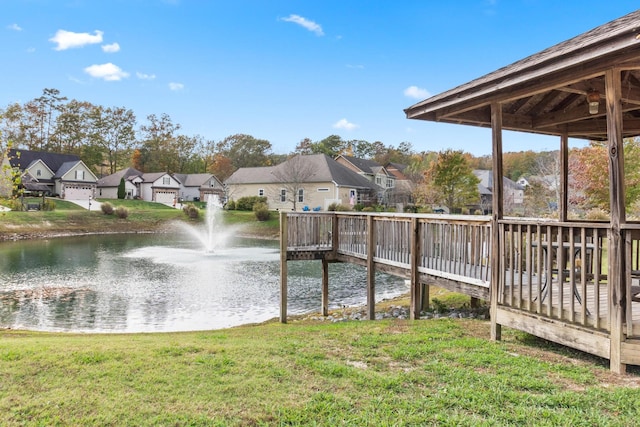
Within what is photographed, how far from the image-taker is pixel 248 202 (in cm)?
4425

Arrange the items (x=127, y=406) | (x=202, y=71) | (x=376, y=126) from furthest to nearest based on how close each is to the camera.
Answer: (x=376, y=126), (x=202, y=71), (x=127, y=406)

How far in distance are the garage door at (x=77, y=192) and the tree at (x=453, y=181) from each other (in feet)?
134

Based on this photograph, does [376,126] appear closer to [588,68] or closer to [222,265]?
[222,265]

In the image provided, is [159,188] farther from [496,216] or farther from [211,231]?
[496,216]

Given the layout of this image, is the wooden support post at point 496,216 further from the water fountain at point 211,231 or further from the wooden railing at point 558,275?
the water fountain at point 211,231

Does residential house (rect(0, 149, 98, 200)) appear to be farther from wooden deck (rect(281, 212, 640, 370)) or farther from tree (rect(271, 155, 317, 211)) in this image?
wooden deck (rect(281, 212, 640, 370))

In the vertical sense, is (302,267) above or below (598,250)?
below

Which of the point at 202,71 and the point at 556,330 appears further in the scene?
the point at 202,71

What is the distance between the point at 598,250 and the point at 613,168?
796 mm

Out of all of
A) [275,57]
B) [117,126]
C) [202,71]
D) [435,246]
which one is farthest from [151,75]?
[435,246]

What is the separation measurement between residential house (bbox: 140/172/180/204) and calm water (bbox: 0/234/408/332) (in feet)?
106

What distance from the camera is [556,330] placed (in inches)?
178

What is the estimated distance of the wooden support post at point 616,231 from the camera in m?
3.88

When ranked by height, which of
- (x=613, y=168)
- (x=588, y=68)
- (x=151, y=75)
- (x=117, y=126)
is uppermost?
(x=151, y=75)
